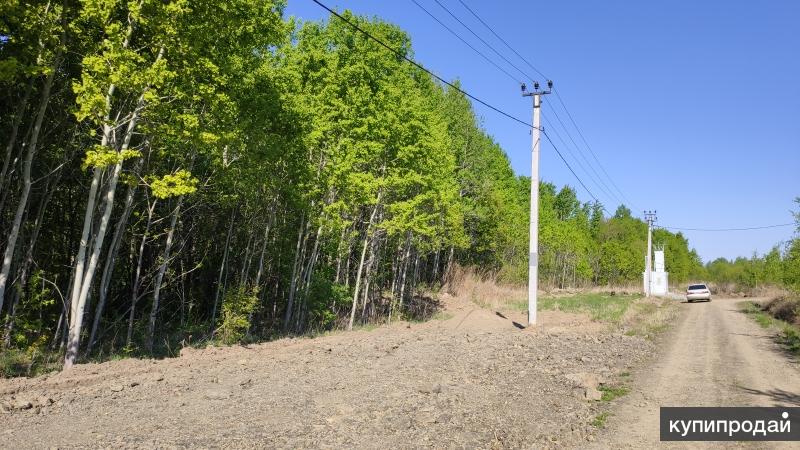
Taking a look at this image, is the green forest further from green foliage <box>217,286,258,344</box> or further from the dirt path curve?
the dirt path curve

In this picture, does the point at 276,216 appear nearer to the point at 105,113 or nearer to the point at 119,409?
the point at 105,113

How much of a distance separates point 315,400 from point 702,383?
24.8 feet

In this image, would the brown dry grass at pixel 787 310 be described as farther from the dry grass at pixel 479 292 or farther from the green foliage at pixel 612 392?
the green foliage at pixel 612 392

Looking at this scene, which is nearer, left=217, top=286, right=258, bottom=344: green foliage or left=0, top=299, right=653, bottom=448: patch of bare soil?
left=0, top=299, right=653, bottom=448: patch of bare soil

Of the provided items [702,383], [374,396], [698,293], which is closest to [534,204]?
[702,383]

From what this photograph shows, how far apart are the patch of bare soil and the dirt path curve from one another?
55cm

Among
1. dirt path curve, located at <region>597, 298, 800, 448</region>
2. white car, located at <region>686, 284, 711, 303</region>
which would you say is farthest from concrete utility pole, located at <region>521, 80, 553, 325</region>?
white car, located at <region>686, 284, 711, 303</region>

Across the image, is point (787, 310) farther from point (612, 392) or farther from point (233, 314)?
point (233, 314)

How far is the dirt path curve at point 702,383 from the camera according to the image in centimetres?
711

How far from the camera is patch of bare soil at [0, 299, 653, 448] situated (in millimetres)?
6047

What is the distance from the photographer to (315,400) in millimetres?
7719

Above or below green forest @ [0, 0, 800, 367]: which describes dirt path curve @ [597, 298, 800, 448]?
below

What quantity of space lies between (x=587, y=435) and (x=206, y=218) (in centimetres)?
1551

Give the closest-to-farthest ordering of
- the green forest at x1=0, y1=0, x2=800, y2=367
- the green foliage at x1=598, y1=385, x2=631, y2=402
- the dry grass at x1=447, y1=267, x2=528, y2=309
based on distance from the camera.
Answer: the green foliage at x1=598, y1=385, x2=631, y2=402 → the green forest at x1=0, y1=0, x2=800, y2=367 → the dry grass at x1=447, y1=267, x2=528, y2=309
